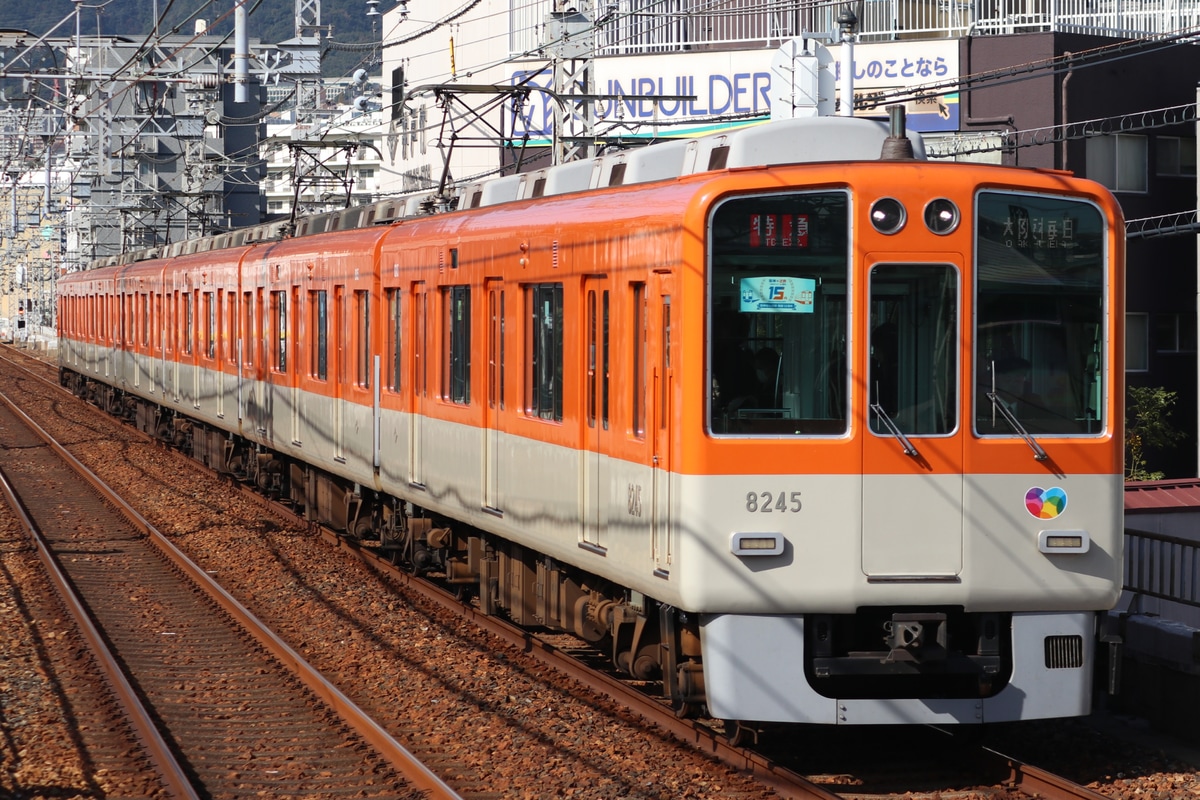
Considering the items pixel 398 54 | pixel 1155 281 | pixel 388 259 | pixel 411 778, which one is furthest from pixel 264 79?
pixel 411 778

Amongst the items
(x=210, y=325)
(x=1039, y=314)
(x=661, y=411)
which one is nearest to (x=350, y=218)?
(x=210, y=325)

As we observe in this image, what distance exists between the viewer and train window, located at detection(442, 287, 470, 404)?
34.0 ft

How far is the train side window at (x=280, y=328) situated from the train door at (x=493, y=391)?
649cm

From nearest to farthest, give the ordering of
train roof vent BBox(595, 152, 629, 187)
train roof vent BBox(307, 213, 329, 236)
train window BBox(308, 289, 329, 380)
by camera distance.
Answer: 1. train roof vent BBox(595, 152, 629, 187)
2. train window BBox(308, 289, 329, 380)
3. train roof vent BBox(307, 213, 329, 236)

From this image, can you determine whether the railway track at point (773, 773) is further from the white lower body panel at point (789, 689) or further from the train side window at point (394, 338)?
the train side window at point (394, 338)

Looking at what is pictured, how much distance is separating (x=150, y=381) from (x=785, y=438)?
20.2 m

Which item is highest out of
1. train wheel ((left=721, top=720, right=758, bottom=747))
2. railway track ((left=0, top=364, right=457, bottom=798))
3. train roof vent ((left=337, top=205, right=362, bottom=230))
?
train roof vent ((left=337, top=205, right=362, bottom=230))

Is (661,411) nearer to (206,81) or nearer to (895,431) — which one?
(895,431)

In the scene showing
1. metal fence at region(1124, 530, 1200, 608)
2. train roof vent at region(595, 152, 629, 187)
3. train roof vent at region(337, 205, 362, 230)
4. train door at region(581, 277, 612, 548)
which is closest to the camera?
train door at region(581, 277, 612, 548)

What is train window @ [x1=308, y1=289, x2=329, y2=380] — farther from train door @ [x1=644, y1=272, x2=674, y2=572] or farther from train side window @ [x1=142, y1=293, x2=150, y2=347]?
train side window @ [x1=142, y1=293, x2=150, y2=347]

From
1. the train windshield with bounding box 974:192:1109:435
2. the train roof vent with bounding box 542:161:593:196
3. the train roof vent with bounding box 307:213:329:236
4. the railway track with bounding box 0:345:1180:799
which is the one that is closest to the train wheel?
the railway track with bounding box 0:345:1180:799

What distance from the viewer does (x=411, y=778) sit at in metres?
7.19

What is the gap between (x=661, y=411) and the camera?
7.05m

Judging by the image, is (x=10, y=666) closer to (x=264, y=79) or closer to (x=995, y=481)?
(x=995, y=481)
